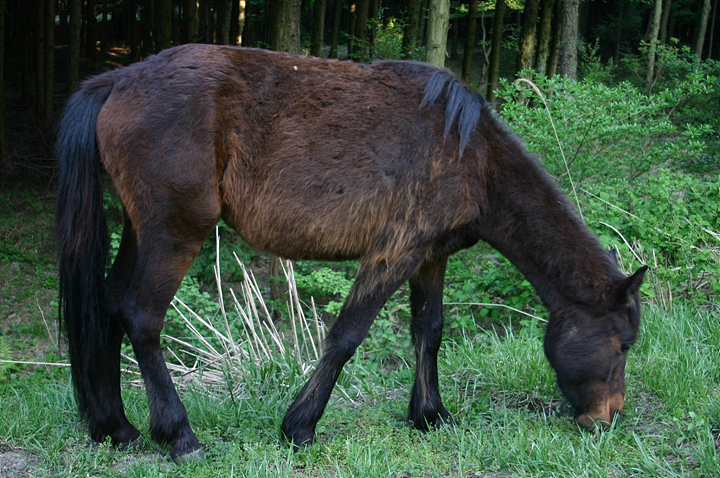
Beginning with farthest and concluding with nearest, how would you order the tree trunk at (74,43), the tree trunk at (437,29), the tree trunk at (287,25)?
the tree trunk at (74,43) → the tree trunk at (287,25) → the tree trunk at (437,29)

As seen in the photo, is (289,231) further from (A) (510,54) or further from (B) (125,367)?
(A) (510,54)

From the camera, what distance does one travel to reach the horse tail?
3.24 meters

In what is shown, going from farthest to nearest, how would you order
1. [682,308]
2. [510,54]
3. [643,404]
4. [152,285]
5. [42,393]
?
1. [510,54]
2. [682,308]
3. [42,393]
4. [643,404]
5. [152,285]

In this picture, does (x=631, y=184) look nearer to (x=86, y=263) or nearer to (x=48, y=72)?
(x=86, y=263)

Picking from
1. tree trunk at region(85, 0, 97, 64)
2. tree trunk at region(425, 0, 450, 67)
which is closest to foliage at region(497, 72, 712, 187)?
tree trunk at region(425, 0, 450, 67)

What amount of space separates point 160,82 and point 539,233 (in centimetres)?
256

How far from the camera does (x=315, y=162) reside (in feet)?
10.8

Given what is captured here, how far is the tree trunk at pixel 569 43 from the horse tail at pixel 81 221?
11.5 m

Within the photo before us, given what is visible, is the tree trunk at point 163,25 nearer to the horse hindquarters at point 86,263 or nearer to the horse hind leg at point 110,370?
the horse hindquarters at point 86,263

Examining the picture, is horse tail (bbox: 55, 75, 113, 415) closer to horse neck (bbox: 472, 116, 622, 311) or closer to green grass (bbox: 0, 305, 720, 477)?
green grass (bbox: 0, 305, 720, 477)

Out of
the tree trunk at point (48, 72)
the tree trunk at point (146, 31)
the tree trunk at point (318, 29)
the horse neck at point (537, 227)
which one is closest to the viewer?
the horse neck at point (537, 227)

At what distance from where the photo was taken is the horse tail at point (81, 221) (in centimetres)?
324

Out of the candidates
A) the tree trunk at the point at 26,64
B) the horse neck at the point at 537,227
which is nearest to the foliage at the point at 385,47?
the horse neck at the point at 537,227

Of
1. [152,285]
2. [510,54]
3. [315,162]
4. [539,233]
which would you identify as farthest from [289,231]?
[510,54]
